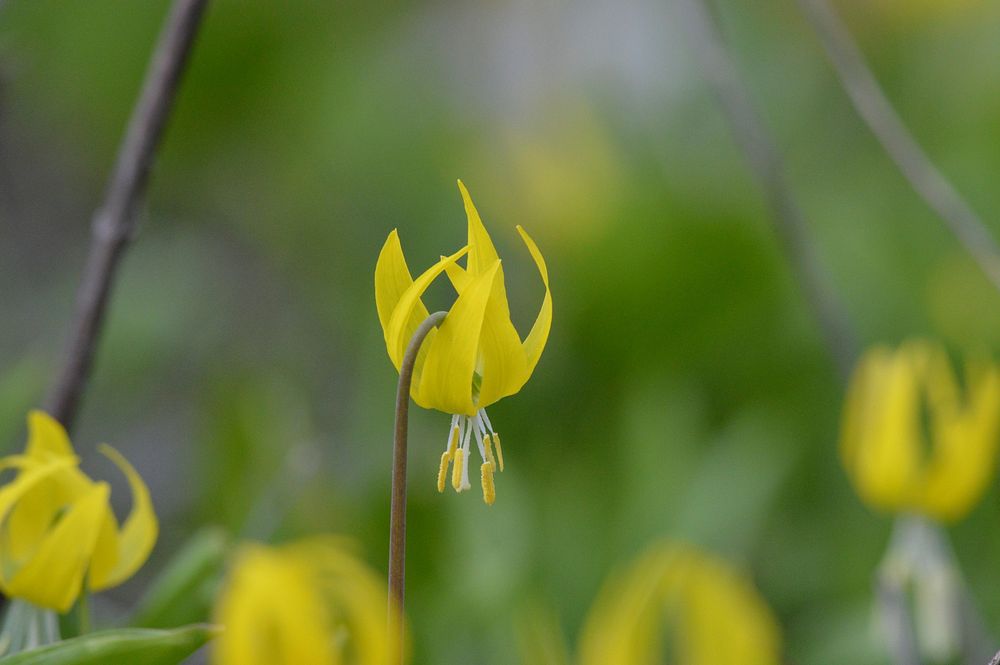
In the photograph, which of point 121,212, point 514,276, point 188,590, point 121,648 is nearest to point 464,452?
point 121,648

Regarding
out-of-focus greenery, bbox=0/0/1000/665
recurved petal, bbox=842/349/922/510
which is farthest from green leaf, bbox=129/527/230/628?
recurved petal, bbox=842/349/922/510

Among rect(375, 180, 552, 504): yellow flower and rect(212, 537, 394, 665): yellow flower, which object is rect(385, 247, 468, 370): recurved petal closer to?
rect(375, 180, 552, 504): yellow flower

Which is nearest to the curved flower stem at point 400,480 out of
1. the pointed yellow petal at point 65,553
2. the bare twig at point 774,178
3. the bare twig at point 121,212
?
the pointed yellow petal at point 65,553

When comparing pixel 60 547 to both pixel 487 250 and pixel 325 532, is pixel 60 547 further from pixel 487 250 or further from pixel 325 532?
pixel 325 532

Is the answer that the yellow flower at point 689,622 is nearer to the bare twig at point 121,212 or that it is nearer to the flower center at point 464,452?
the flower center at point 464,452

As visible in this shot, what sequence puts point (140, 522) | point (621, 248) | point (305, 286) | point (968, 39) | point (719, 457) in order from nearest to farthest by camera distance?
point (140, 522)
point (719, 457)
point (621, 248)
point (305, 286)
point (968, 39)

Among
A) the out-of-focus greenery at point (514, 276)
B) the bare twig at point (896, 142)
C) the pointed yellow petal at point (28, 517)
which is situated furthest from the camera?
the out-of-focus greenery at point (514, 276)

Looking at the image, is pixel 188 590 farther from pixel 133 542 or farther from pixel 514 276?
pixel 514 276

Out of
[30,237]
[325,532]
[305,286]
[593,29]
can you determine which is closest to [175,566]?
[325,532]
